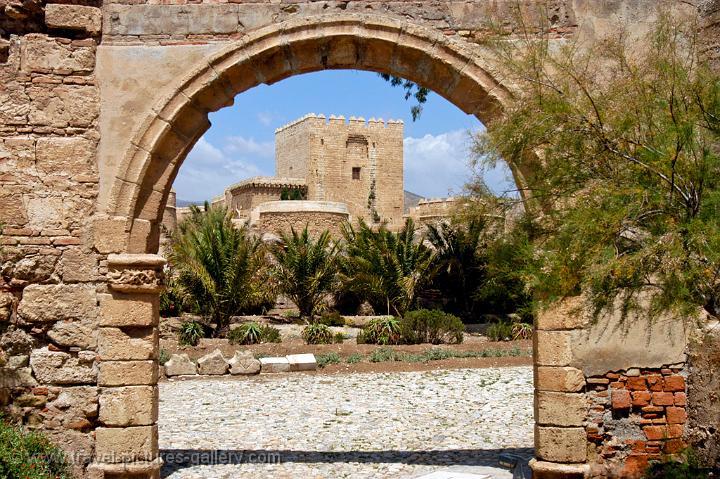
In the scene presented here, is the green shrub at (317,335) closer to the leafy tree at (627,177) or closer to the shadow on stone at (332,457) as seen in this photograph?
the shadow on stone at (332,457)

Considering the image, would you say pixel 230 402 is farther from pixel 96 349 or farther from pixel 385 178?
pixel 385 178

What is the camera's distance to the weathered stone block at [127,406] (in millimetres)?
5648

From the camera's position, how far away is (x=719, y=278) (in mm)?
3637

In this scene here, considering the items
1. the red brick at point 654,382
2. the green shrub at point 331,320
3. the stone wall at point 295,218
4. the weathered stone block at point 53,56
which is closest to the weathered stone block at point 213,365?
the green shrub at point 331,320

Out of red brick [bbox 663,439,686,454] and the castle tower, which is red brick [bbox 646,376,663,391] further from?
the castle tower

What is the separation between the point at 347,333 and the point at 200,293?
12.1ft

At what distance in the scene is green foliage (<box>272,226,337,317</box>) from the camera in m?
18.6

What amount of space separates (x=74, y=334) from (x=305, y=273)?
1291cm

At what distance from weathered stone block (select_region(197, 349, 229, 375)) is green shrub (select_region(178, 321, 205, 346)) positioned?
117 inches

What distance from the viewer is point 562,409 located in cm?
551

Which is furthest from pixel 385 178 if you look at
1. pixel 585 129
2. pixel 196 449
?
pixel 585 129

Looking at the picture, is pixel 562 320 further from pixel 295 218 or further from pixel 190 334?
pixel 295 218

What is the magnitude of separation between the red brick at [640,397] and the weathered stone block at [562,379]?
1.37ft

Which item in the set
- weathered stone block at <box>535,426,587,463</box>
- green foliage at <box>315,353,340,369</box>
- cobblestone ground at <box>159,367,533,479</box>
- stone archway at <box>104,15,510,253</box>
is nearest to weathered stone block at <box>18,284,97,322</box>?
stone archway at <box>104,15,510,253</box>
